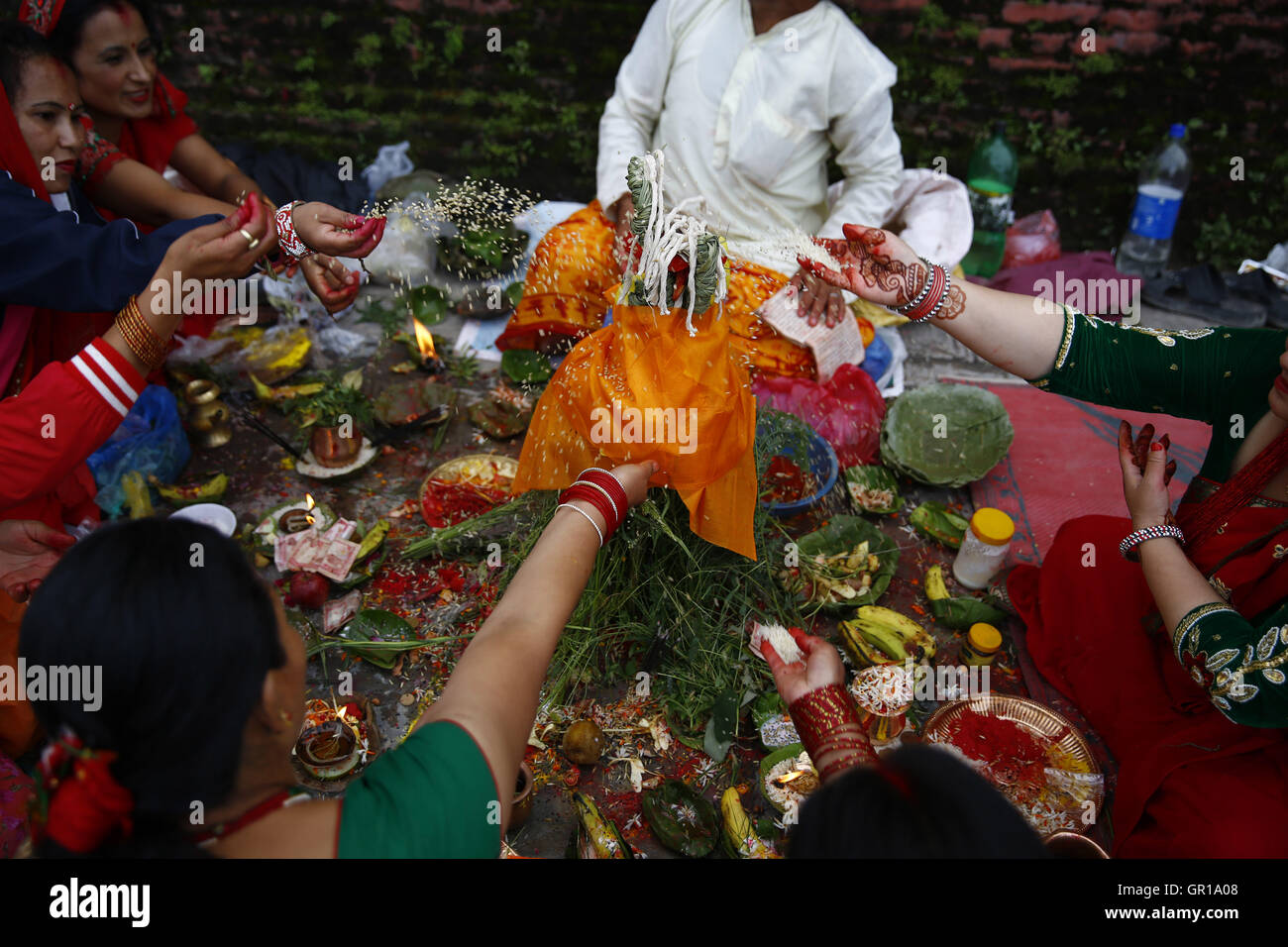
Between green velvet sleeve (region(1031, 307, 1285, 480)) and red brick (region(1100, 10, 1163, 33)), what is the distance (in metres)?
3.11

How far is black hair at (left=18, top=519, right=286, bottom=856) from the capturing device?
1.15 metres

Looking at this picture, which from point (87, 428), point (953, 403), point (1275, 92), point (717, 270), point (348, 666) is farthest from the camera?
point (1275, 92)

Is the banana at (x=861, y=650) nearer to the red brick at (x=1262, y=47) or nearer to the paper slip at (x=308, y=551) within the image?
the paper slip at (x=308, y=551)

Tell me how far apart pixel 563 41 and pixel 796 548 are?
346cm

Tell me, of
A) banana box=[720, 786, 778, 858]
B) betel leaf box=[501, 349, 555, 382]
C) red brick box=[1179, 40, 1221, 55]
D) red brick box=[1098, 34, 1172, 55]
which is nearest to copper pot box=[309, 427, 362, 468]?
betel leaf box=[501, 349, 555, 382]

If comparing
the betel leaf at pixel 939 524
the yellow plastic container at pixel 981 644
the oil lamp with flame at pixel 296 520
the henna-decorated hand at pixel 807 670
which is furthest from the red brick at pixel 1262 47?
the oil lamp with flame at pixel 296 520

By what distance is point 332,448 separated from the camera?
135 inches

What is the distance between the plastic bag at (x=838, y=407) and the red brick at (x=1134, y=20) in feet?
9.27

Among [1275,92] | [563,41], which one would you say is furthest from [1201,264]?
[563,41]

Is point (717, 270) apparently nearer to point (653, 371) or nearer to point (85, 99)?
point (653, 371)

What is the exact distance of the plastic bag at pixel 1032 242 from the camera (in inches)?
190

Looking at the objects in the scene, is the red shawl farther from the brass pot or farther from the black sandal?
the black sandal

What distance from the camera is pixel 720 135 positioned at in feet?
11.6

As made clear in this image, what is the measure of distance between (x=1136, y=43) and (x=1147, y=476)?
359cm
